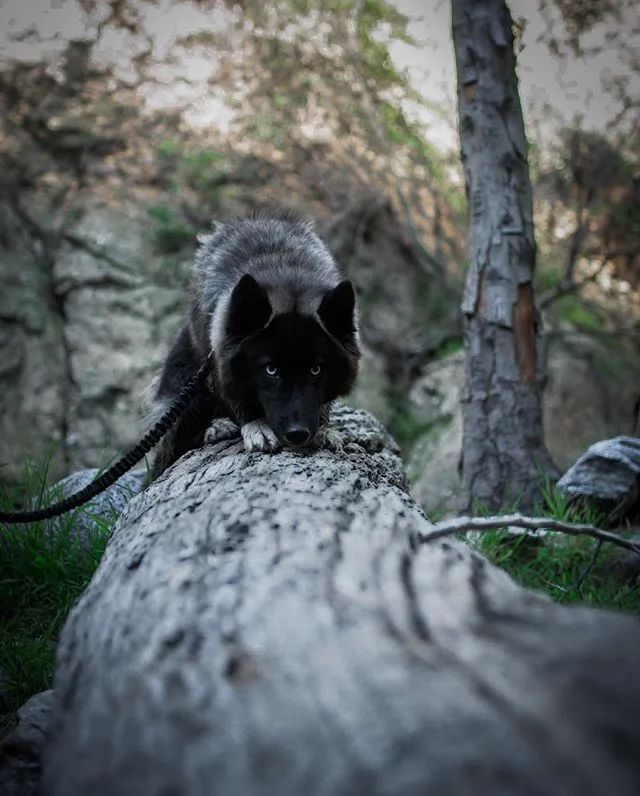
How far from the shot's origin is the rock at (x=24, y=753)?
2.23m

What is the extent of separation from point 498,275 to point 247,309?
2448mm

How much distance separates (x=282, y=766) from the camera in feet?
3.96

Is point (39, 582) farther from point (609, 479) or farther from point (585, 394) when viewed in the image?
point (585, 394)

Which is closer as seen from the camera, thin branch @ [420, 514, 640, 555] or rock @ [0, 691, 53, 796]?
thin branch @ [420, 514, 640, 555]

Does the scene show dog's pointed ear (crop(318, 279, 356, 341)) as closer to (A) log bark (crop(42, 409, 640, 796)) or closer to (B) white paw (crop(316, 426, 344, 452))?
(B) white paw (crop(316, 426, 344, 452))

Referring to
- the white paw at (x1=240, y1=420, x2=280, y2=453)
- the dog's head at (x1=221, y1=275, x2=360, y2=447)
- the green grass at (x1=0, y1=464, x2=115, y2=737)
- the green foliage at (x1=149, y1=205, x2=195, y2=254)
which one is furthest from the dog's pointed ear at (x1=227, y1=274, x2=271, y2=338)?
the green foliage at (x1=149, y1=205, x2=195, y2=254)

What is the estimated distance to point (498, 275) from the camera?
4992mm

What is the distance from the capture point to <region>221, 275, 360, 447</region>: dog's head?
123 inches

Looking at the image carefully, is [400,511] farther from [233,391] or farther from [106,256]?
[106,256]

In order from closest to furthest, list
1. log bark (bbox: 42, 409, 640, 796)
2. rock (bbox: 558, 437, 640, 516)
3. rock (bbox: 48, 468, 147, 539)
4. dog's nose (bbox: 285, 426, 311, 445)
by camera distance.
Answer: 1. log bark (bbox: 42, 409, 640, 796)
2. dog's nose (bbox: 285, 426, 311, 445)
3. rock (bbox: 48, 468, 147, 539)
4. rock (bbox: 558, 437, 640, 516)

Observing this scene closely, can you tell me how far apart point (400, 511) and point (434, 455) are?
5226mm

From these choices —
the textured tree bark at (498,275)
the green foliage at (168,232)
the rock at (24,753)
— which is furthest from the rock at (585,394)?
the rock at (24,753)

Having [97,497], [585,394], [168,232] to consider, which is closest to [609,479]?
[97,497]

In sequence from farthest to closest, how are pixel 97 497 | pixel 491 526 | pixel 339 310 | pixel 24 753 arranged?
pixel 97 497 < pixel 339 310 < pixel 24 753 < pixel 491 526
